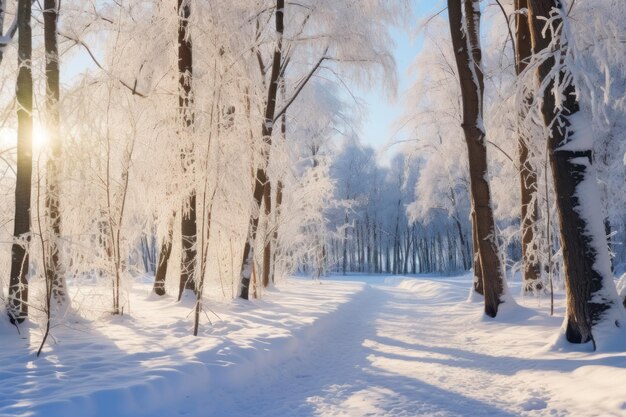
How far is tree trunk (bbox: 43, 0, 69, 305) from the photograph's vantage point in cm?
492

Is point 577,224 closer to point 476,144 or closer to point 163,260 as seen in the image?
point 476,144

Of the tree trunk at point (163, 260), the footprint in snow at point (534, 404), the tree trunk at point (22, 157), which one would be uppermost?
the tree trunk at point (22, 157)

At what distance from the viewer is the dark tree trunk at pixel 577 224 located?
4.68 m

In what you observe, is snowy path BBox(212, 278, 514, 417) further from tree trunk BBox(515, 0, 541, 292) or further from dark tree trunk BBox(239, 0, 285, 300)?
tree trunk BBox(515, 0, 541, 292)

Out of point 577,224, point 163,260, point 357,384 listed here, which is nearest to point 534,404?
point 357,384

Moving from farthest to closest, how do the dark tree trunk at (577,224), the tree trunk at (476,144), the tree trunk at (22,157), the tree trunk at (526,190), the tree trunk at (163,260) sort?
1. the tree trunk at (163,260)
2. the tree trunk at (526,190)
3. the tree trunk at (476,144)
4. the tree trunk at (22,157)
5. the dark tree trunk at (577,224)

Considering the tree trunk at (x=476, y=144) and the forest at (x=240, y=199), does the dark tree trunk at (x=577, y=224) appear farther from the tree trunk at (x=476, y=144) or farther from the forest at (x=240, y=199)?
the tree trunk at (x=476, y=144)

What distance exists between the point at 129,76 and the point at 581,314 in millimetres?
8834

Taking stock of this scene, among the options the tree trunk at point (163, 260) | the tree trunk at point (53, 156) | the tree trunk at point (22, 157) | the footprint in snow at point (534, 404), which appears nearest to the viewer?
the footprint in snow at point (534, 404)

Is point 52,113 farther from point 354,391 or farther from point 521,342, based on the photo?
point 521,342

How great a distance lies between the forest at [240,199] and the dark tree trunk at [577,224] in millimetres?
21

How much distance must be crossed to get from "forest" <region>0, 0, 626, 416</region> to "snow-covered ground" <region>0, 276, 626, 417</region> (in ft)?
0.11

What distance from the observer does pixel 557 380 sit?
154 inches

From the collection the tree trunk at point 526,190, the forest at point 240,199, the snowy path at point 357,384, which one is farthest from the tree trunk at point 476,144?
the snowy path at point 357,384
